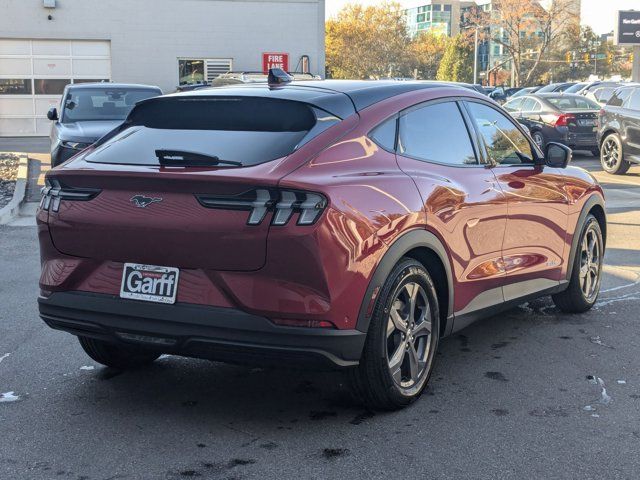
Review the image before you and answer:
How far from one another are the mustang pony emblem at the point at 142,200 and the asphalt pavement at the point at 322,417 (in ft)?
3.53

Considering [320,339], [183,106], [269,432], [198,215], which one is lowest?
[269,432]

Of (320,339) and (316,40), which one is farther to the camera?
(316,40)

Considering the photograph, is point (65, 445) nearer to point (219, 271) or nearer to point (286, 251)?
point (219, 271)

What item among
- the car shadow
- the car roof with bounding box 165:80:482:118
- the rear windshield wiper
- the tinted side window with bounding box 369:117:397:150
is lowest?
the car shadow

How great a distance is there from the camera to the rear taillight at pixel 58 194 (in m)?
4.36

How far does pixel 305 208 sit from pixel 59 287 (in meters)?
1.36

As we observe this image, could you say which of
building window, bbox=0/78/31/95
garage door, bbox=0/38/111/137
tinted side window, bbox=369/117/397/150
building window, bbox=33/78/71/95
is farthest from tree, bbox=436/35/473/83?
tinted side window, bbox=369/117/397/150

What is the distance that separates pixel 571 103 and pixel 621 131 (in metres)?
5.69

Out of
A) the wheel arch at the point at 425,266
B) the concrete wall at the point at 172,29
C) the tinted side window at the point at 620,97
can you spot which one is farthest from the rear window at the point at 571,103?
the wheel arch at the point at 425,266

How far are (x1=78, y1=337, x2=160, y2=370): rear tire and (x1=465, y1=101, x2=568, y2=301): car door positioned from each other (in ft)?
7.36

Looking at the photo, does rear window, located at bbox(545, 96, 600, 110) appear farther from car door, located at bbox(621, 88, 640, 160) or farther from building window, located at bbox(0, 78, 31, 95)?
building window, located at bbox(0, 78, 31, 95)

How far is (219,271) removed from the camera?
4.04 meters

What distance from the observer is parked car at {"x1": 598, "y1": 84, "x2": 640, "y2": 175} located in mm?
16469

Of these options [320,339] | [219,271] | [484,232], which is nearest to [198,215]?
[219,271]
